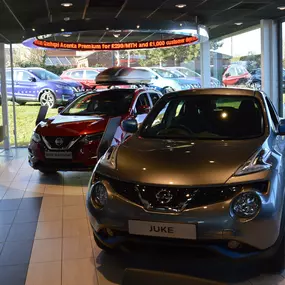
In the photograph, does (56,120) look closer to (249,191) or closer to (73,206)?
(73,206)

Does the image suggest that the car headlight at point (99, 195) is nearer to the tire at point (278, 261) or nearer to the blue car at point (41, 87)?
the tire at point (278, 261)

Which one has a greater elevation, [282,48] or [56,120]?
A: [282,48]

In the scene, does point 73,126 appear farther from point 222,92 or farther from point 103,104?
point 222,92

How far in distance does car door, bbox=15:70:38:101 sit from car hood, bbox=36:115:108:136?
434 cm

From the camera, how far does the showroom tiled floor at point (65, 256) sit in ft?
10.5

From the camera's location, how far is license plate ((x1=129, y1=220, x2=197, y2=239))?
2.85 metres

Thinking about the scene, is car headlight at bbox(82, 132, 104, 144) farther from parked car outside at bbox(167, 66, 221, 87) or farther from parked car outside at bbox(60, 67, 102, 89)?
parked car outside at bbox(167, 66, 221, 87)

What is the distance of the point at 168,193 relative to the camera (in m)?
2.96

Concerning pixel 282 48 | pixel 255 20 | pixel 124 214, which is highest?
pixel 255 20

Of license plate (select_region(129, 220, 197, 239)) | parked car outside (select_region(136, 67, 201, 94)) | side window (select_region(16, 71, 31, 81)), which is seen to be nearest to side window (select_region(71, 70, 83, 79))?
side window (select_region(16, 71, 31, 81))

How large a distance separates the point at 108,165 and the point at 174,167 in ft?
1.85

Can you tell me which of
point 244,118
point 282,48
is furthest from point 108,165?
point 282,48

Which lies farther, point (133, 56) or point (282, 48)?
point (133, 56)

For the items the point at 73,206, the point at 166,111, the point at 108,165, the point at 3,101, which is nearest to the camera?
the point at 108,165
